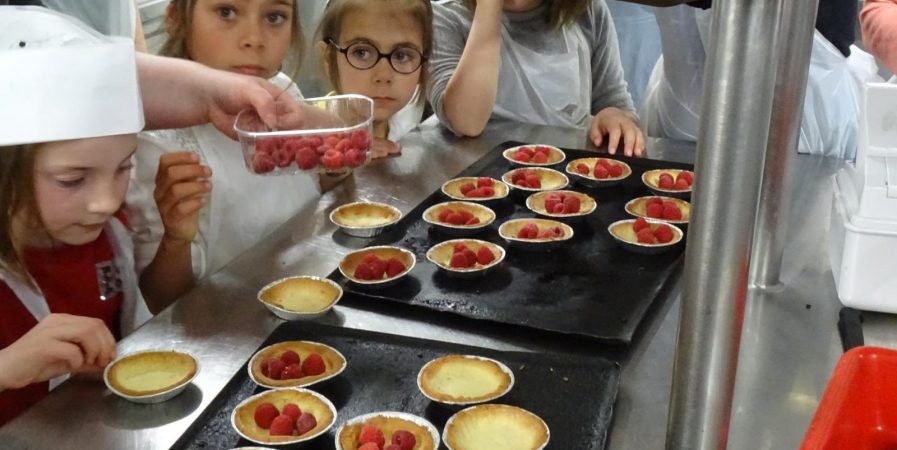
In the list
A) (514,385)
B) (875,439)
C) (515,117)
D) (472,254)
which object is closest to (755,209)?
(875,439)

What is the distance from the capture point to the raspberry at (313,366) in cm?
92

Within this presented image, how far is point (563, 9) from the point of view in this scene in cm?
194

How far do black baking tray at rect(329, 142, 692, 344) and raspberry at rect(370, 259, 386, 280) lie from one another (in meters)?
0.03

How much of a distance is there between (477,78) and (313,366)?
1.04 m

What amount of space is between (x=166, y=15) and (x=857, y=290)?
3.92 feet

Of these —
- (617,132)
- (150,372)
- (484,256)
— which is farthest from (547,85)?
(150,372)

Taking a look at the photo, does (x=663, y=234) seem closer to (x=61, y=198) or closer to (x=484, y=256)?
(x=484, y=256)

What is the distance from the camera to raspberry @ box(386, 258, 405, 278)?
44.7 inches

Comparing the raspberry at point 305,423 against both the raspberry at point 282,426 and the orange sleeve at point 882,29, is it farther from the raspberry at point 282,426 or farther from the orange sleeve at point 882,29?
the orange sleeve at point 882,29

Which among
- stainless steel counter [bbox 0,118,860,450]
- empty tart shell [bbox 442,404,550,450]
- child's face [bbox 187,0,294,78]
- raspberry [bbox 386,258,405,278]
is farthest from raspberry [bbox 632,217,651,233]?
child's face [bbox 187,0,294,78]

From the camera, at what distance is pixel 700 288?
54 centimetres

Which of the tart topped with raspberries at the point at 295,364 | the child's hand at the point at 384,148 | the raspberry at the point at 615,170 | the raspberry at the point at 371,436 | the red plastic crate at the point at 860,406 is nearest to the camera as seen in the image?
the red plastic crate at the point at 860,406

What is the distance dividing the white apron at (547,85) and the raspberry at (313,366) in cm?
120

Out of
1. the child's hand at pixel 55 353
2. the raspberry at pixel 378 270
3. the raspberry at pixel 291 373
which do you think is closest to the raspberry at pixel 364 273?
the raspberry at pixel 378 270
